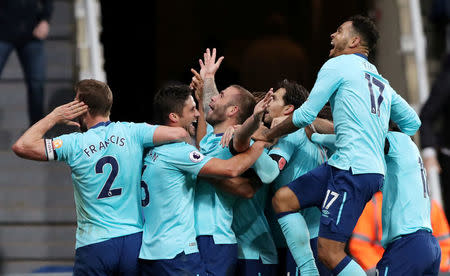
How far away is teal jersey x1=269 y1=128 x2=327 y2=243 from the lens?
5.66 metres

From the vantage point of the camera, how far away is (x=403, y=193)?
17.4ft

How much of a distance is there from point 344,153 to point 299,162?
0.63 m

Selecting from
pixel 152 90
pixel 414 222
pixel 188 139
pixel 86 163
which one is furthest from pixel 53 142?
pixel 152 90

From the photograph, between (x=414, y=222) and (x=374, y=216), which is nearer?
(x=414, y=222)

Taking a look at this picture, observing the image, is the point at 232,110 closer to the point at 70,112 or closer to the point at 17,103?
the point at 70,112

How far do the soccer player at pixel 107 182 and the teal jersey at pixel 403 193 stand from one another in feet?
4.37

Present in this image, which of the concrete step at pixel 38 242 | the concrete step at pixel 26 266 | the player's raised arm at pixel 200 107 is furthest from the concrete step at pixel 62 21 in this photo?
the player's raised arm at pixel 200 107

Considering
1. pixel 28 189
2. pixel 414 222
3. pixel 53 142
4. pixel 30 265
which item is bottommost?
pixel 30 265

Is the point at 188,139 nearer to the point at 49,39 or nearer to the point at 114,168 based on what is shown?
the point at 114,168

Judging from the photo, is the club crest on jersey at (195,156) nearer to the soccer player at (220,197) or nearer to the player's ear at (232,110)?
the soccer player at (220,197)

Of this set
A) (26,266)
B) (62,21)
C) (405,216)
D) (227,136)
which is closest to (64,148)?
(227,136)

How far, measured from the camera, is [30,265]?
327 inches

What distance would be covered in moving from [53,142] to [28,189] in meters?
3.53

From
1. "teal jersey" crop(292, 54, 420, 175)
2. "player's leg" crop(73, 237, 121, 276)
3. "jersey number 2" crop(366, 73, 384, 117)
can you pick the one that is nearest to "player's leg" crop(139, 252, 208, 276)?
"player's leg" crop(73, 237, 121, 276)
